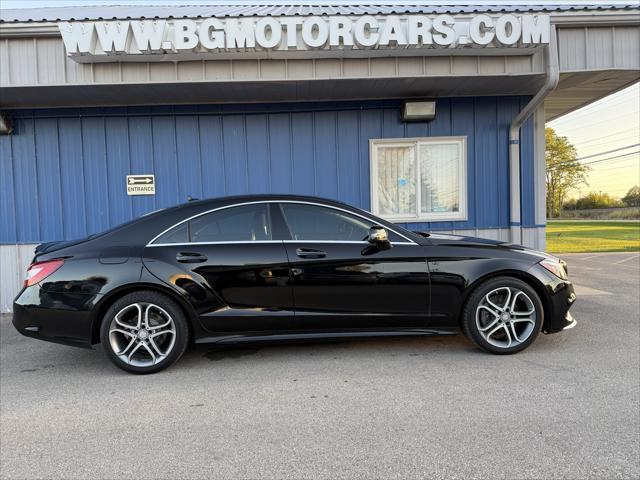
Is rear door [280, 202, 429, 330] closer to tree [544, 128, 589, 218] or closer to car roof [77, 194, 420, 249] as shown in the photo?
car roof [77, 194, 420, 249]

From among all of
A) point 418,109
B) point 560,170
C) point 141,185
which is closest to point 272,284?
point 141,185

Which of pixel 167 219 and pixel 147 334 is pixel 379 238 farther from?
pixel 147 334

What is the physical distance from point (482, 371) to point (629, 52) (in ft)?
16.8

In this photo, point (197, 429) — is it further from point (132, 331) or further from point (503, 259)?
point (503, 259)

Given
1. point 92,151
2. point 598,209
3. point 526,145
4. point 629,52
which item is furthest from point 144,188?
point 598,209

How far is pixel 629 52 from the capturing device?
19.2ft

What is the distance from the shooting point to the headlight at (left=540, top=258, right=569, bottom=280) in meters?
4.02

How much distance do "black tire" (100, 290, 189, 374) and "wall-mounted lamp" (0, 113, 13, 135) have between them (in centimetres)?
453

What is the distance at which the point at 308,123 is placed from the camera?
6.74 m

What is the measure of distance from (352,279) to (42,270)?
8.64 feet

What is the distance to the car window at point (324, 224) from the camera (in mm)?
3914

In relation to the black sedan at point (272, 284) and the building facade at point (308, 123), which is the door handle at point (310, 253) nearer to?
the black sedan at point (272, 284)

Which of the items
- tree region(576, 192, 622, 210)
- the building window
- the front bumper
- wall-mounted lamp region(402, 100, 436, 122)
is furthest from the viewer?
tree region(576, 192, 622, 210)

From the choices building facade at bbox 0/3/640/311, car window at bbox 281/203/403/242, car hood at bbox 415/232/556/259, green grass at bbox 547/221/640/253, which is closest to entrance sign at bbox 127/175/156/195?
building facade at bbox 0/3/640/311
